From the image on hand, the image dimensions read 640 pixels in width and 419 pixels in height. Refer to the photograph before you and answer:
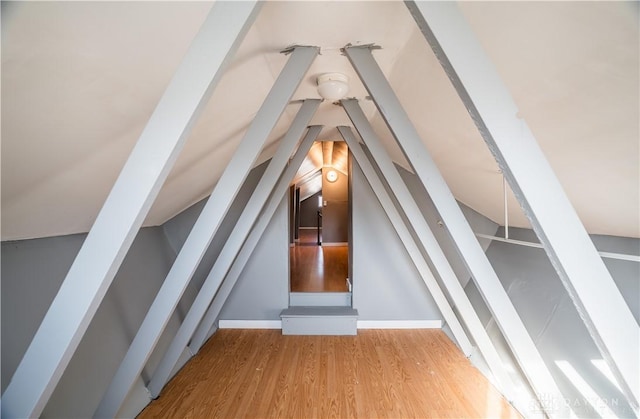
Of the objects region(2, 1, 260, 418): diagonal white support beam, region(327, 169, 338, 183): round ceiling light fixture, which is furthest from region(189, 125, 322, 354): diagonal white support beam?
region(327, 169, 338, 183): round ceiling light fixture

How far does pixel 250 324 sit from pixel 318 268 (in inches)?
73.6

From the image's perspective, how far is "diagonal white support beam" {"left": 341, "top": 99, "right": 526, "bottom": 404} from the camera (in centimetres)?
217

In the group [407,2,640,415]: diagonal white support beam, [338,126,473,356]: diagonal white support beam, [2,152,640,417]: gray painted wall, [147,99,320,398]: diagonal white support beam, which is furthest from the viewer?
[338,126,473,356]: diagonal white support beam

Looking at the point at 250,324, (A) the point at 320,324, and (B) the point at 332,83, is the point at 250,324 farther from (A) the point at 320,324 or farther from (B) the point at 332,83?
(B) the point at 332,83

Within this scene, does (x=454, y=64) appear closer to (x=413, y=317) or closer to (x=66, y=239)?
(x=66, y=239)

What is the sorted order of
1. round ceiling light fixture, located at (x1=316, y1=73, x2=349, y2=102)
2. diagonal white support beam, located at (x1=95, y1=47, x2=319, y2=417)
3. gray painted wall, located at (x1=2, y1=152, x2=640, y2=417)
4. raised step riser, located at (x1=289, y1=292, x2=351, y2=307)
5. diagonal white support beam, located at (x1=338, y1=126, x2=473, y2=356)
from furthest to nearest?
raised step riser, located at (x1=289, y1=292, x2=351, y2=307)
diagonal white support beam, located at (x1=338, y1=126, x2=473, y2=356)
round ceiling light fixture, located at (x1=316, y1=73, x2=349, y2=102)
diagonal white support beam, located at (x1=95, y1=47, x2=319, y2=417)
gray painted wall, located at (x1=2, y1=152, x2=640, y2=417)

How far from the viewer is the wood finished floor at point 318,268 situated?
4.08 meters

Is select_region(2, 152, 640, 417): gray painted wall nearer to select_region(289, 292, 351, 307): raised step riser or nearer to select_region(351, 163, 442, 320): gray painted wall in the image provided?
select_region(351, 163, 442, 320): gray painted wall

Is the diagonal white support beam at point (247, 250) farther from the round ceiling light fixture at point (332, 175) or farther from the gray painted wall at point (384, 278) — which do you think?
the round ceiling light fixture at point (332, 175)

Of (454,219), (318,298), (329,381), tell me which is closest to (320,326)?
(318,298)

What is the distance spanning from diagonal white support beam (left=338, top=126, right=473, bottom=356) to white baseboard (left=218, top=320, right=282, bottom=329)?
1.70 m

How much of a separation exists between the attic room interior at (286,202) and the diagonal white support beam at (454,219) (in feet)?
0.04

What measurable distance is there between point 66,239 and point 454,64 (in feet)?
7.37

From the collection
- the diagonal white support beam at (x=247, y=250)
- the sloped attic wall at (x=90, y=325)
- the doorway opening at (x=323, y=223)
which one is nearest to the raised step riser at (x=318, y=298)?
the doorway opening at (x=323, y=223)
